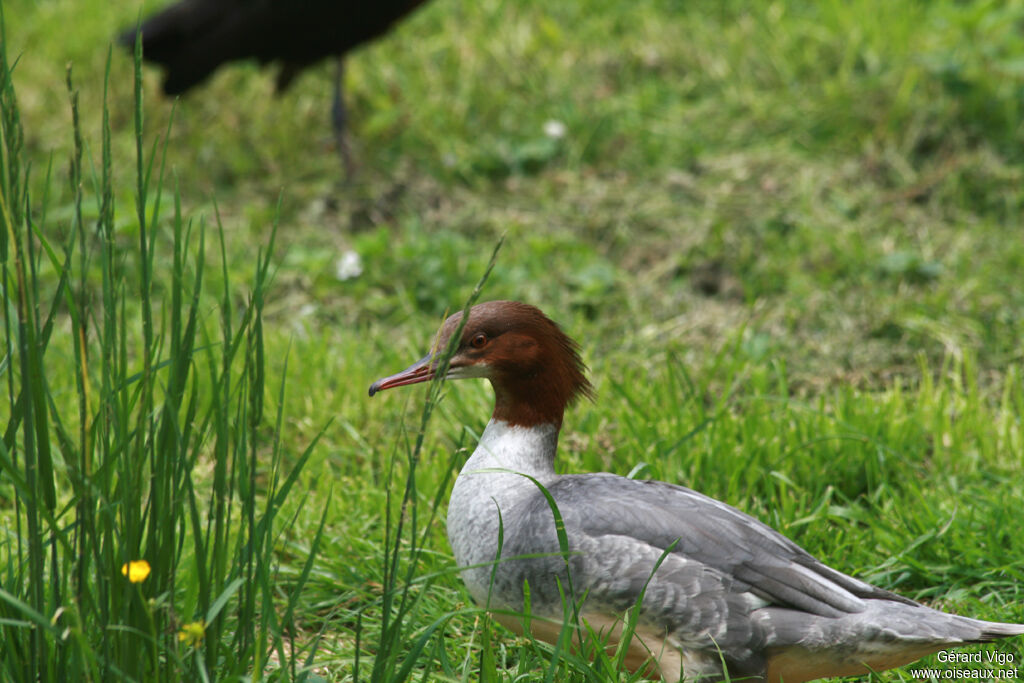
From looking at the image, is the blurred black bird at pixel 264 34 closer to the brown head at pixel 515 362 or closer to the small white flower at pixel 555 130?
the small white flower at pixel 555 130

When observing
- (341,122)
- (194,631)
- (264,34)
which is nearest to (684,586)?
(194,631)

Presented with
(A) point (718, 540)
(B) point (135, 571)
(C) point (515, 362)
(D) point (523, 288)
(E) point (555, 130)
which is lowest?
(D) point (523, 288)

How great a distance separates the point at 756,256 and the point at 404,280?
4.85 feet

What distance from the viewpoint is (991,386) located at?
3.85 metres

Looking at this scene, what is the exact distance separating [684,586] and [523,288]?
2.47 metres

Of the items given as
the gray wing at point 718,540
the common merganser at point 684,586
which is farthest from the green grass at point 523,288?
the gray wing at point 718,540

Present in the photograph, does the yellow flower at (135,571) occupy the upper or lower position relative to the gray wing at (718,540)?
upper

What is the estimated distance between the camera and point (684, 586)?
239cm

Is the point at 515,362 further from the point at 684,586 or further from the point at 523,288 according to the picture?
the point at 523,288

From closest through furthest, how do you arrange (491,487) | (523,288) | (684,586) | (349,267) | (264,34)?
(684,586) → (491,487) → (523,288) → (349,267) → (264,34)

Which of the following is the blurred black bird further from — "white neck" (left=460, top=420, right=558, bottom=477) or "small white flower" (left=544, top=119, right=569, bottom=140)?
"white neck" (left=460, top=420, right=558, bottom=477)

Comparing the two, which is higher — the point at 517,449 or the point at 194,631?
the point at 194,631

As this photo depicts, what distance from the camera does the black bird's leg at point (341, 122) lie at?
19.0ft

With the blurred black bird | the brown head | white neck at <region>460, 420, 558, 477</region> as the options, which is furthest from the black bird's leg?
white neck at <region>460, 420, 558, 477</region>
